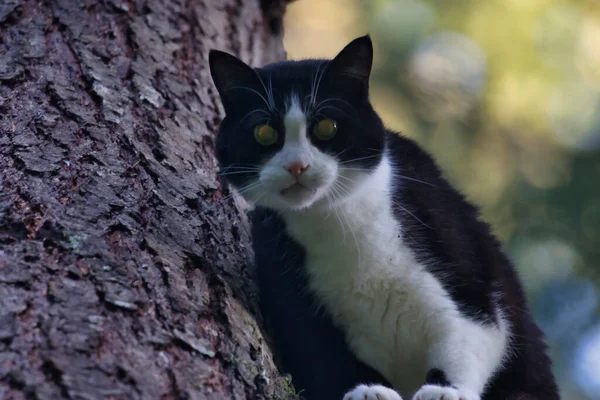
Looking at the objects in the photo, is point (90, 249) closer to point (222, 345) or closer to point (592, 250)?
point (222, 345)

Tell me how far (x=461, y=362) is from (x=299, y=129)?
86 centimetres

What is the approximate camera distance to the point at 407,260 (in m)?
2.08

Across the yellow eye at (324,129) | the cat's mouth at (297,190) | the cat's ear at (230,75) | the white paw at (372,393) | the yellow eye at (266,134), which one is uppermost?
the cat's ear at (230,75)

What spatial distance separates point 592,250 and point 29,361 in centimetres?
287

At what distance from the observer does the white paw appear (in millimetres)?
1814

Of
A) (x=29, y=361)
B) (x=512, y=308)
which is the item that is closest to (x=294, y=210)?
(x=512, y=308)

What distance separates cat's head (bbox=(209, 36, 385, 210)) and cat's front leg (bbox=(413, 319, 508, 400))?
1.85 feet

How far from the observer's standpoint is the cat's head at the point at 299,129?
6.51 feet

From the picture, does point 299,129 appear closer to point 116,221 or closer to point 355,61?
point 355,61

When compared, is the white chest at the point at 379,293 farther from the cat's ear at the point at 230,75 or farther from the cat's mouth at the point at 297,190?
the cat's ear at the point at 230,75

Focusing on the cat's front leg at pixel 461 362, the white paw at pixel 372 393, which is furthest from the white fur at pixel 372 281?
the white paw at pixel 372 393

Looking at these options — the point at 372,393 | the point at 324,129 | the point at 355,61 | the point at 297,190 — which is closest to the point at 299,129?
the point at 324,129

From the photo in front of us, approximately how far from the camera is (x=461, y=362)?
1.93 m

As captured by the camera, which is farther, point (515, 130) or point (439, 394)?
point (515, 130)
